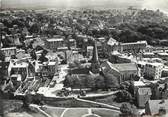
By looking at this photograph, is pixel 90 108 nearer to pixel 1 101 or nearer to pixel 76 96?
pixel 76 96

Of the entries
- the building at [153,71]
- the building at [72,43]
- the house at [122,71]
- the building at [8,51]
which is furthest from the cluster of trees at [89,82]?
the building at [8,51]

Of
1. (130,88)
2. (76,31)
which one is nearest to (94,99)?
(130,88)

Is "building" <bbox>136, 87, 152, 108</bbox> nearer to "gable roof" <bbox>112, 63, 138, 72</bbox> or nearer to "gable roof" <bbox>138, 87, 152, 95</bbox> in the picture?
"gable roof" <bbox>138, 87, 152, 95</bbox>

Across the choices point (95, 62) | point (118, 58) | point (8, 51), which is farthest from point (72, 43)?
point (8, 51)

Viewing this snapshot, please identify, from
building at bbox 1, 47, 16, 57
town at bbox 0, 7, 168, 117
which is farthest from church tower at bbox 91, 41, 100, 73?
building at bbox 1, 47, 16, 57

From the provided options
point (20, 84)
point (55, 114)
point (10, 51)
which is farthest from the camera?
point (10, 51)

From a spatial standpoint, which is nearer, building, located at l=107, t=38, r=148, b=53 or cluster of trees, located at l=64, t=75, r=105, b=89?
cluster of trees, located at l=64, t=75, r=105, b=89

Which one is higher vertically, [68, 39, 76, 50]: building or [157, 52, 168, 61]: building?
[68, 39, 76, 50]: building
